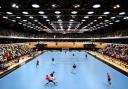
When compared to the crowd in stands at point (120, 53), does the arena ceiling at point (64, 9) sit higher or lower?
higher

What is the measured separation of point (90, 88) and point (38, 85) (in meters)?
4.56

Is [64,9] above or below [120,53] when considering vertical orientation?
above

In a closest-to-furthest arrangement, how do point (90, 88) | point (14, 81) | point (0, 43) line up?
point (90, 88) → point (14, 81) → point (0, 43)

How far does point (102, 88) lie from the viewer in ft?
53.0

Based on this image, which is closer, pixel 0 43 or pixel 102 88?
pixel 102 88

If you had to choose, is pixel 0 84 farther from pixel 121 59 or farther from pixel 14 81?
pixel 121 59

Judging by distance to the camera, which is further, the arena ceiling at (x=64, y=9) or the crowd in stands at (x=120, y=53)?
the crowd in stands at (x=120, y=53)

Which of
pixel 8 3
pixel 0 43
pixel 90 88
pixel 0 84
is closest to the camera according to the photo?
pixel 8 3

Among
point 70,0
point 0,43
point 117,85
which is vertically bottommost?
point 117,85

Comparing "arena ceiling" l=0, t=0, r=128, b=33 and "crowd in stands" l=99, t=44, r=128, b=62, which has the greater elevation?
"arena ceiling" l=0, t=0, r=128, b=33

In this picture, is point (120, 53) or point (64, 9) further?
point (120, 53)

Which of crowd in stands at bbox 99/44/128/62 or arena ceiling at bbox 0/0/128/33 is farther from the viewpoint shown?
crowd in stands at bbox 99/44/128/62

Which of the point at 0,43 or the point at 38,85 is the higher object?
the point at 0,43

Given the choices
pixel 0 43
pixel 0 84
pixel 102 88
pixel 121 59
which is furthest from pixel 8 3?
pixel 121 59
